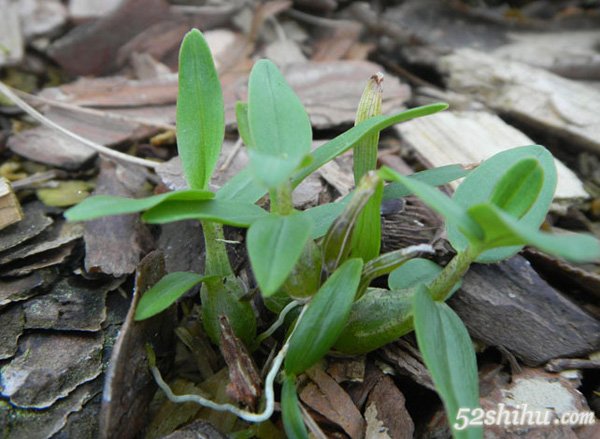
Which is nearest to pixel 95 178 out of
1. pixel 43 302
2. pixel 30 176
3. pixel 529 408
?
pixel 30 176

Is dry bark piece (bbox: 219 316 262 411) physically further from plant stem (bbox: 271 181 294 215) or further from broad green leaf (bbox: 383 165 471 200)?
broad green leaf (bbox: 383 165 471 200)

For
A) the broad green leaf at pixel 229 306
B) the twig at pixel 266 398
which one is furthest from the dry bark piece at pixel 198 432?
the broad green leaf at pixel 229 306

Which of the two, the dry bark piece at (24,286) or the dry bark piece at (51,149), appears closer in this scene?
the dry bark piece at (24,286)

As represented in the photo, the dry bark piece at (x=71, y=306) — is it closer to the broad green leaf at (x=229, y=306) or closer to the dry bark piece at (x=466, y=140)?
the broad green leaf at (x=229, y=306)

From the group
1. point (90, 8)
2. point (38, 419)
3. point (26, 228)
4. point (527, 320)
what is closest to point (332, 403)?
point (527, 320)

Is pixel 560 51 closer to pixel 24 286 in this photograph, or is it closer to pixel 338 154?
pixel 338 154

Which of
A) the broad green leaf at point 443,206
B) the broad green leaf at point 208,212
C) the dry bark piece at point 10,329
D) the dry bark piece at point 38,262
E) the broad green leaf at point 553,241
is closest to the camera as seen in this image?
the broad green leaf at point 553,241
